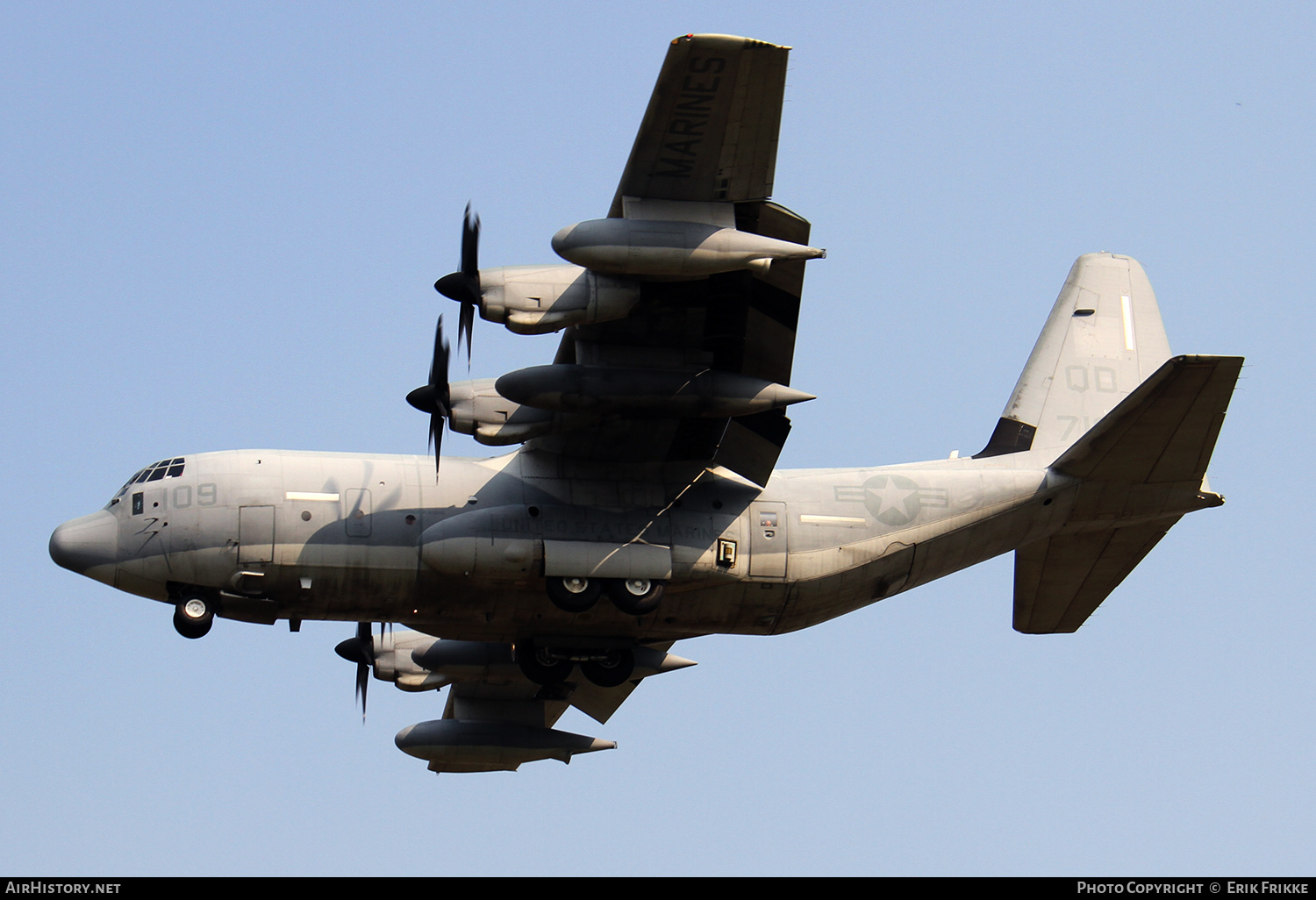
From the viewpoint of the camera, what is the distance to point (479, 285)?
1841 cm

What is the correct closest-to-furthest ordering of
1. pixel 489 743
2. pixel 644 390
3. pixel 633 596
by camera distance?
pixel 644 390 < pixel 633 596 < pixel 489 743

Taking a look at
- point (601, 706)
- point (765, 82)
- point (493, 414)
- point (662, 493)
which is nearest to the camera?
point (765, 82)

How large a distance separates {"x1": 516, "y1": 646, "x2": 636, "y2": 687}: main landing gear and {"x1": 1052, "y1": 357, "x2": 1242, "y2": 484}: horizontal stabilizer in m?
6.70

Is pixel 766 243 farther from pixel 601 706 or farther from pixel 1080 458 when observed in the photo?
pixel 601 706

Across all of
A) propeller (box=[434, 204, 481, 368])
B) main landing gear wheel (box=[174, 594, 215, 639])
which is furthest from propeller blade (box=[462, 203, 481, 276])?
main landing gear wheel (box=[174, 594, 215, 639])

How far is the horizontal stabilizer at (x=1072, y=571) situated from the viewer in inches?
934

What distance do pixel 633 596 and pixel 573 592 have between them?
79 centimetres

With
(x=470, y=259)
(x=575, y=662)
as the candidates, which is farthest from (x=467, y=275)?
(x=575, y=662)

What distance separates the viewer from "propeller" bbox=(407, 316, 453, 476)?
20094 millimetres

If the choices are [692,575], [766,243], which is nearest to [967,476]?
[692,575]

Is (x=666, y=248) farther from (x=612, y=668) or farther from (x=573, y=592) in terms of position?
(x=612, y=668)

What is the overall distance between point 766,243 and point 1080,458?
263 inches

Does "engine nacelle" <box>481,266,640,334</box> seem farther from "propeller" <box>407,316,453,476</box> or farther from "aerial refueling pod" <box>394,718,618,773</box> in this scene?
"aerial refueling pod" <box>394,718,618,773</box>

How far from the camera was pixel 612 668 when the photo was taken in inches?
891
